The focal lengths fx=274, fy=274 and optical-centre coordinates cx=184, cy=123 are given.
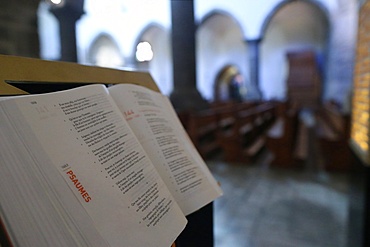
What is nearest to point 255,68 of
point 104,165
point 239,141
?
point 239,141

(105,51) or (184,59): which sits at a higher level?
(105,51)

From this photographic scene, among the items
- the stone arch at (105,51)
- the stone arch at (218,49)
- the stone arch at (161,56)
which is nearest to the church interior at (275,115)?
the stone arch at (105,51)

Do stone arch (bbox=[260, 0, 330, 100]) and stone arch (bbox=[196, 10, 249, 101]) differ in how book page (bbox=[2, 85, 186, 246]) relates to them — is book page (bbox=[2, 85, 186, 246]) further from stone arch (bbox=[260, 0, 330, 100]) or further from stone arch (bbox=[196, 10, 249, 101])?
stone arch (bbox=[196, 10, 249, 101])

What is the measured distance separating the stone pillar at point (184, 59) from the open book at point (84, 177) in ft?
14.6

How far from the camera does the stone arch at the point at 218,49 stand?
13086mm

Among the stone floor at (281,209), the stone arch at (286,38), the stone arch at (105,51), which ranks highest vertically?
the stone arch at (105,51)

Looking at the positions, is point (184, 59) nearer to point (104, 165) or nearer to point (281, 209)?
point (281, 209)

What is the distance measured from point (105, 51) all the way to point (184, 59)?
29.6 feet

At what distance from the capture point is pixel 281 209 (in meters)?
2.53

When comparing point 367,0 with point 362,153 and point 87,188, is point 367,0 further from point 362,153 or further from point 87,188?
point 87,188

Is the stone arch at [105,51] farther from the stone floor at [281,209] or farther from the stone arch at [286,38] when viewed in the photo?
the stone floor at [281,209]

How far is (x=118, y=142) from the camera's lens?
0.61m

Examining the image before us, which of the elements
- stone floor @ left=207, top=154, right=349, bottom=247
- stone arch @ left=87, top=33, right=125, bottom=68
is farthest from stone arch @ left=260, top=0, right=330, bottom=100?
stone floor @ left=207, top=154, right=349, bottom=247

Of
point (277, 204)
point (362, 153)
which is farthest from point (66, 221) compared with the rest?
point (277, 204)
